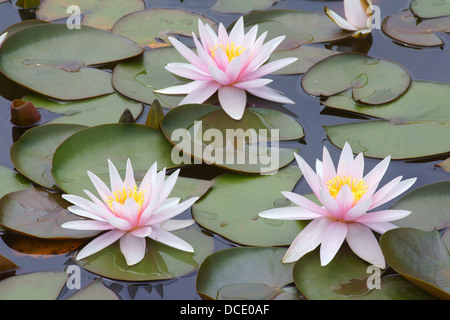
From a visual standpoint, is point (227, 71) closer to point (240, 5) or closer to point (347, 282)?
point (240, 5)

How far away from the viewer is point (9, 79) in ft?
11.9

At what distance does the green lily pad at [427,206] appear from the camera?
2619 millimetres

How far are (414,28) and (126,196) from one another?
2592mm

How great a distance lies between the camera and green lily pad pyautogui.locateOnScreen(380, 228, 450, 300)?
2330 mm

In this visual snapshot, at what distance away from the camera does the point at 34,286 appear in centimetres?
241

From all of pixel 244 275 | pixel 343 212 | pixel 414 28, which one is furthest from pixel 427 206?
pixel 414 28

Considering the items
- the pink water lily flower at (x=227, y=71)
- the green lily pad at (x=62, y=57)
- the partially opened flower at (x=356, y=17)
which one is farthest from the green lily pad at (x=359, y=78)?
the green lily pad at (x=62, y=57)

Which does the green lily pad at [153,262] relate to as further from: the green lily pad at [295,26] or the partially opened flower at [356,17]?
the partially opened flower at [356,17]

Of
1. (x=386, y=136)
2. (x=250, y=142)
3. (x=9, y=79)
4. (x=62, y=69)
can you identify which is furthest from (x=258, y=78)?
(x=9, y=79)

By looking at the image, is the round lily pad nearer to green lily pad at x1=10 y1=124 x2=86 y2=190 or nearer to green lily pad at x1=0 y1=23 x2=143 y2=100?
green lily pad at x1=10 y1=124 x2=86 y2=190

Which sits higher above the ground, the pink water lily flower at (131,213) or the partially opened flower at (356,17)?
the partially opened flower at (356,17)

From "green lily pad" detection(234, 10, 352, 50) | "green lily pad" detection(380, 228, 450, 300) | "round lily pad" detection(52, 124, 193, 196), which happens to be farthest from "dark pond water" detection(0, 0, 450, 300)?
"green lily pad" detection(380, 228, 450, 300)

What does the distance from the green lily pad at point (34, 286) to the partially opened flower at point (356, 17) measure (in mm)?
2618

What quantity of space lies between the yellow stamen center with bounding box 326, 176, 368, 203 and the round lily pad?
0.87 metres
